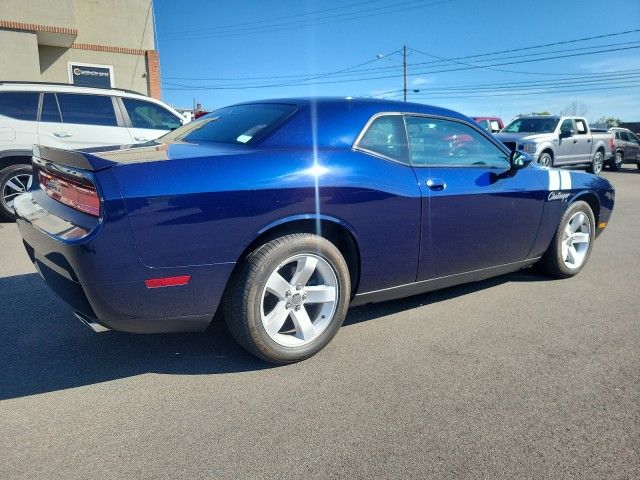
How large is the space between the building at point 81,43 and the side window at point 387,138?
13.5 meters

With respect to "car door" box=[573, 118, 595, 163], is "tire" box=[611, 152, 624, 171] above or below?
below

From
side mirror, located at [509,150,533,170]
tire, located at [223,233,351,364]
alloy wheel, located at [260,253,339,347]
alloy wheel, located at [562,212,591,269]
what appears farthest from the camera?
alloy wheel, located at [562,212,591,269]

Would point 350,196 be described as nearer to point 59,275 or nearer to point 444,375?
point 444,375

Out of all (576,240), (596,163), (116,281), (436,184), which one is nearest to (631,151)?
(596,163)

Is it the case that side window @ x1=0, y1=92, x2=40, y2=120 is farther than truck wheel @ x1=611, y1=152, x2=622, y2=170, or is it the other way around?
truck wheel @ x1=611, y1=152, x2=622, y2=170

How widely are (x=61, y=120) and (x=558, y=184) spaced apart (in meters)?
6.30

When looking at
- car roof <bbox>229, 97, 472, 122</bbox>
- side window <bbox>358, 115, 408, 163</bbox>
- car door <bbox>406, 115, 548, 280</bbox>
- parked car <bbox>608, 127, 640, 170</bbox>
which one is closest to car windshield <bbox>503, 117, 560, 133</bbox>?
parked car <bbox>608, 127, 640, 170</bbox>

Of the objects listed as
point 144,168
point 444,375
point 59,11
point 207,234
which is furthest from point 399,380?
point 59,11

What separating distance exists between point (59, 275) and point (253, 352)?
1.06m

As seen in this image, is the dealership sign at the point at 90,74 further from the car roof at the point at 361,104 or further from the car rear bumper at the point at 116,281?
the car rear bumper at the point at 116,281

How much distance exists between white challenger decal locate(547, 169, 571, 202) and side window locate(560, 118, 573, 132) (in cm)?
1097

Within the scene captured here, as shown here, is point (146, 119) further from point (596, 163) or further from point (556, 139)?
point (596, 163)

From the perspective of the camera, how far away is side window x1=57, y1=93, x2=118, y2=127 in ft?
A: 22.4

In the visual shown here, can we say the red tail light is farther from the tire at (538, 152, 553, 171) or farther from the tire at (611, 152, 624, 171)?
the tire at (611, 152, 624, 171)
